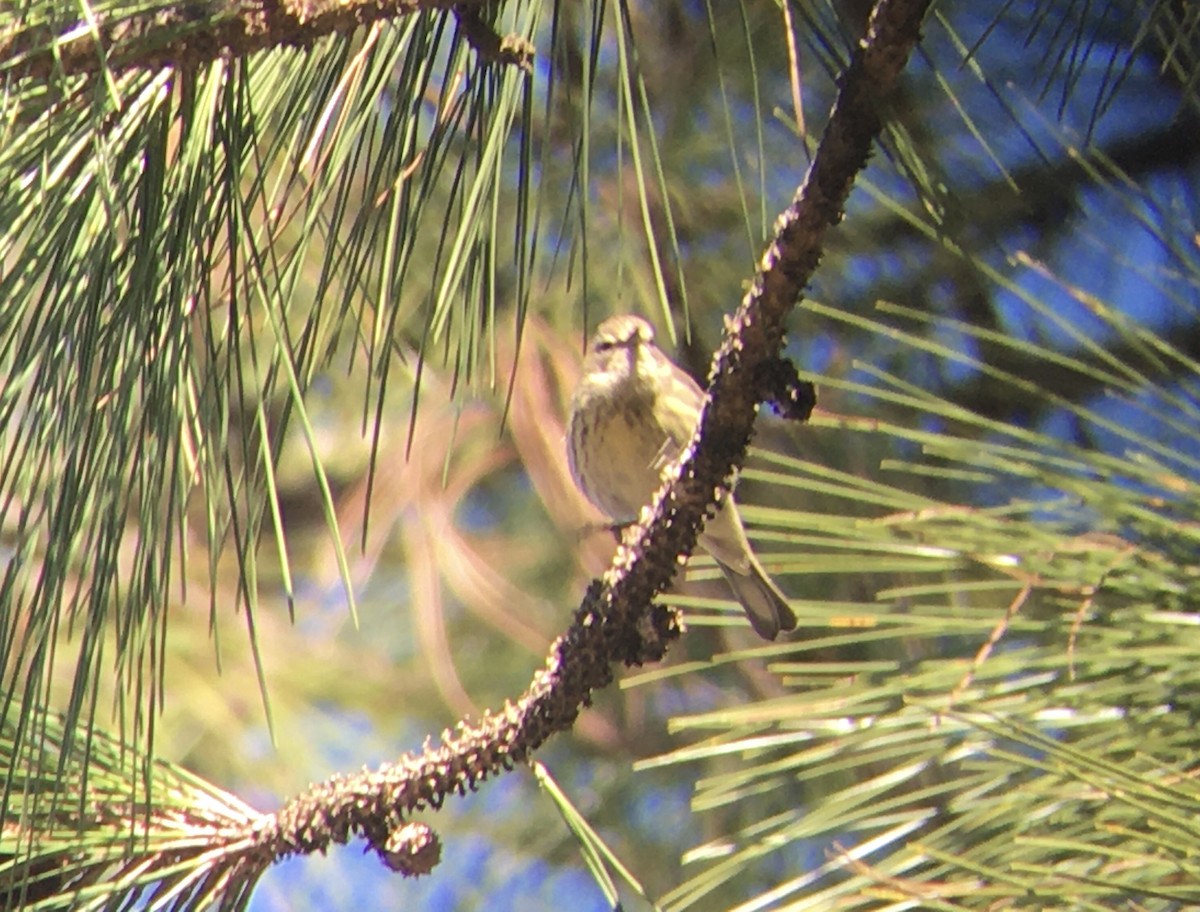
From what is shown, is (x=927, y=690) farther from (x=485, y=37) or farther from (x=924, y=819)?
(x=485, y=37)

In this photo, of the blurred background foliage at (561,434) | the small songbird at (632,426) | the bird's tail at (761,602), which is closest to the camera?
the blurred background foliage at (561,434)

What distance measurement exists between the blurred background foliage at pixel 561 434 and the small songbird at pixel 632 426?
0.20 ft

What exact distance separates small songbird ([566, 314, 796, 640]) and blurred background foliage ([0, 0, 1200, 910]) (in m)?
0.06

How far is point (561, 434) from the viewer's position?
68.1 inches

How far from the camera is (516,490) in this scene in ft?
5.91

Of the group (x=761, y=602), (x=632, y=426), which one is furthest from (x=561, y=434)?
(x=761, y=602)

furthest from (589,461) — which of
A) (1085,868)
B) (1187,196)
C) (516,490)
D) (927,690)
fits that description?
(1085,868)

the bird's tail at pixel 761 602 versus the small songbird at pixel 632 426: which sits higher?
the small songbird at pixel 632 426

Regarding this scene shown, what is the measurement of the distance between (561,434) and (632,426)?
0.09 meters

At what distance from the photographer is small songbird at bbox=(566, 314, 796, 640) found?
1.59m

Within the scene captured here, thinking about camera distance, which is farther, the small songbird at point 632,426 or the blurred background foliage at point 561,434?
the small songbird at point 632,426

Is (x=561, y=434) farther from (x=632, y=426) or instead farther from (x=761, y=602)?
(x=761, y=602)

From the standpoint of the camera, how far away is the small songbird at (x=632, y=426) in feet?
5.22

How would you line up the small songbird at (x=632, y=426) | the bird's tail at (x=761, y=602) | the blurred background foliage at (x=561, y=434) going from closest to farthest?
the blurred background foliage at (x=561, y=434)
the bird's tail at (x=761, y=602)
the small songbird at (x=632, y=426)
